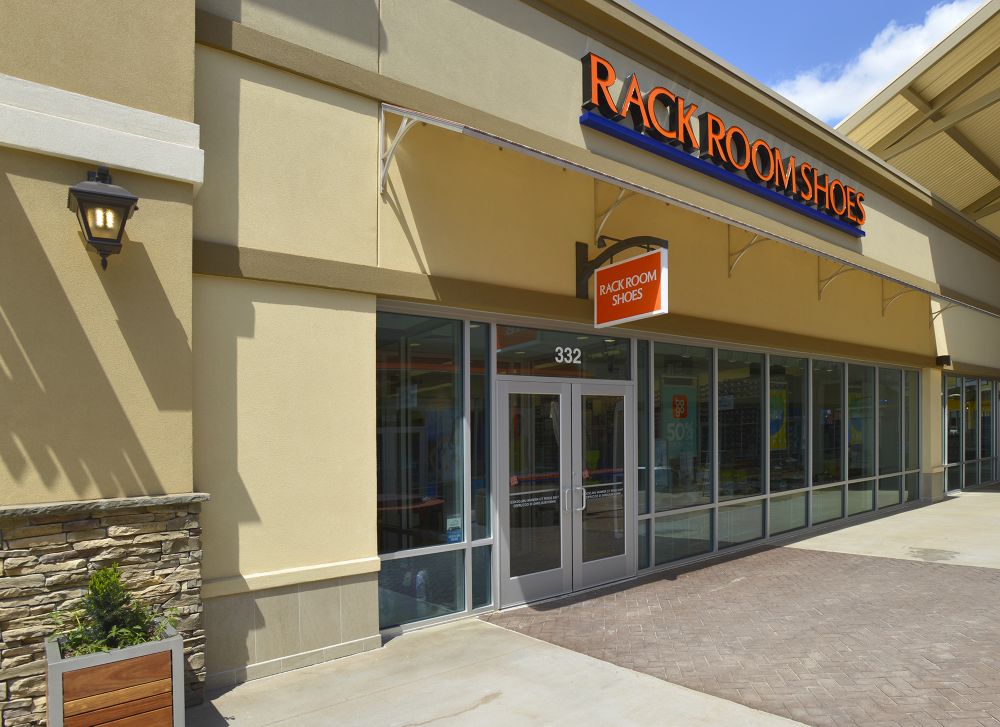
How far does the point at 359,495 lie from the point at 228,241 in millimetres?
2277

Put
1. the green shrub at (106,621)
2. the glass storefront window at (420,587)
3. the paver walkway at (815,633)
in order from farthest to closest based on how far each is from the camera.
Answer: the glass storefront window at (420,587) < the paver walkway at (815,633) < the green shrub at (106,621)

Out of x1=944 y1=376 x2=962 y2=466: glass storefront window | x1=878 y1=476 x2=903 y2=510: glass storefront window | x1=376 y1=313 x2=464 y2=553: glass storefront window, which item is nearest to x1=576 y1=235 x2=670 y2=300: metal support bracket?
x1=376 y1=313 x2=464 y2=553: glass storefront window

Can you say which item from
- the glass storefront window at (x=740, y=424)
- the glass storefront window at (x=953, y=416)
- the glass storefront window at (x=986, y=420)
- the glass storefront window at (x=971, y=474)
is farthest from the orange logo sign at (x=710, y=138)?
the glass storefront window at (x=986, y=420)

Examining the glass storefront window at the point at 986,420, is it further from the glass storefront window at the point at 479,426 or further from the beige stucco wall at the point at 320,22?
the beige stucco wall at the point at 320,22

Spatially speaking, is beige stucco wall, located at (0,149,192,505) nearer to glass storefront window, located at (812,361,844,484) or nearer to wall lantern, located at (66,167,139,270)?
wall lantern, located at (66,167,139,270)

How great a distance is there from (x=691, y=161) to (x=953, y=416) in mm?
12764

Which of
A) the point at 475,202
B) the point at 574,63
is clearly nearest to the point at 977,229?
the point at 574,63

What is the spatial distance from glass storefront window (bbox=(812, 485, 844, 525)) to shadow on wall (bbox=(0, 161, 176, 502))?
36.5 feet

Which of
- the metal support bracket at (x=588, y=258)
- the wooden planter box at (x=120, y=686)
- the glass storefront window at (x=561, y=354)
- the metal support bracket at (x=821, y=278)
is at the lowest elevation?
the wooden planter box at (x=120, y=686)

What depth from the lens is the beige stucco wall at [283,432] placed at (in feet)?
17.7

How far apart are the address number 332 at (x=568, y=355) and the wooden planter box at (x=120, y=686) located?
4.75 metres

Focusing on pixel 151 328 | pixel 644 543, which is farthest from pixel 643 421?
pixel 151 328

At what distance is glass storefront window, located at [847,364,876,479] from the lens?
44.6ft

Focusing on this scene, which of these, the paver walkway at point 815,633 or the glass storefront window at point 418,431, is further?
the glass storefront window at point 418,431
